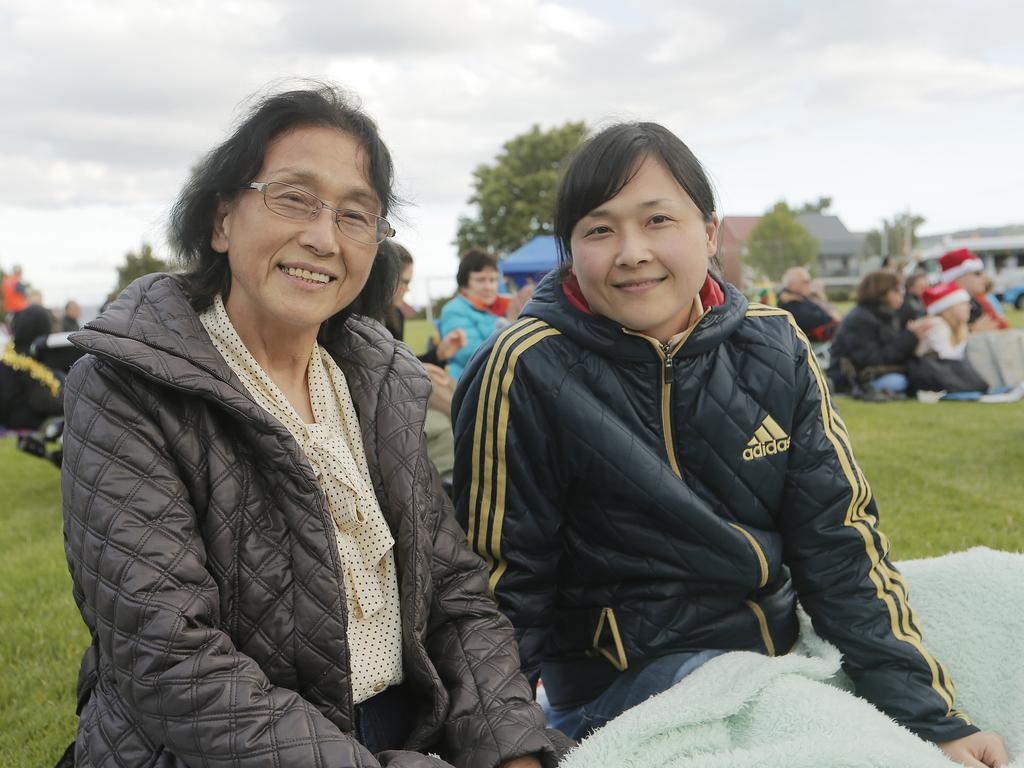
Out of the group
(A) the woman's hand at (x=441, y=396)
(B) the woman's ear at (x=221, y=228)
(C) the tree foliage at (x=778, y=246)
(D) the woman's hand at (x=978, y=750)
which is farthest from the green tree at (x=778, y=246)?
(B) the woman's ear at (x=221, y=228)

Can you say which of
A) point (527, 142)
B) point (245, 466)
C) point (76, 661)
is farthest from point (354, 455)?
point (527, 142)

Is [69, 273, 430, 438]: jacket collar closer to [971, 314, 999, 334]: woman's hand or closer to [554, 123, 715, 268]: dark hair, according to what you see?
[554, 123, 715, 268]: dark hair

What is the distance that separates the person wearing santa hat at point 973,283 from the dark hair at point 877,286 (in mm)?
976

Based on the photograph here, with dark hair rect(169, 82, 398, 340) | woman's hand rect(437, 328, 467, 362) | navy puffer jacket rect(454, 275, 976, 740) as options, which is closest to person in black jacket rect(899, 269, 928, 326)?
woman's hand rect(437, 328, 467, 362)

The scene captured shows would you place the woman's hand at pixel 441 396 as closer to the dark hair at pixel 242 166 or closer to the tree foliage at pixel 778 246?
the dark hair at pixel 242 166

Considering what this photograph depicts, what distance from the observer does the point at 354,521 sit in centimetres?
184

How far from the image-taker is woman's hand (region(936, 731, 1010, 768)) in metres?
2.04

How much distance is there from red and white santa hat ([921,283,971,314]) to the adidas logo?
902 cm

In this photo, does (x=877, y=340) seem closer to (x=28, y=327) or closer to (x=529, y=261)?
(x=28, y=327)

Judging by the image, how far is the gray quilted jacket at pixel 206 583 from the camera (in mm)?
1494

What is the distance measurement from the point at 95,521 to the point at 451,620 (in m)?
0.81

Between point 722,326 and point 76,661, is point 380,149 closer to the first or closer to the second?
point 722,326

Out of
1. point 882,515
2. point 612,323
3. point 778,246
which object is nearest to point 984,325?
point 882,515

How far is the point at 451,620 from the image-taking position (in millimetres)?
2021
